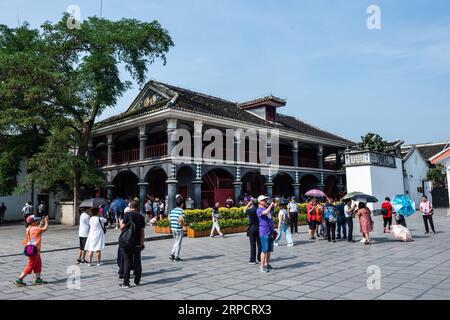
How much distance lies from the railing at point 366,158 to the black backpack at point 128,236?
20.1 meters

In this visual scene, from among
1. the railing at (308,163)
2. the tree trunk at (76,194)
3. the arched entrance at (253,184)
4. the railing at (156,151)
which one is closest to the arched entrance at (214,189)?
the railing at (156,151)

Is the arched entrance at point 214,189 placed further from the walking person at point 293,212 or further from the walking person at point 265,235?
the walking person at point 265,235

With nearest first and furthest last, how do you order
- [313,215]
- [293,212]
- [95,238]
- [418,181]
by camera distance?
[95,238] → [313,215] → [293,212] → [418,181]

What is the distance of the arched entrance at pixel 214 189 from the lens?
22.6m

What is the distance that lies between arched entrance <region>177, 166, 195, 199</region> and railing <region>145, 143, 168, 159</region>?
1.74m

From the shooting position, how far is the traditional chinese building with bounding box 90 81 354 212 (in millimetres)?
20828

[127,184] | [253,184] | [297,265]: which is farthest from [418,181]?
[297,265]

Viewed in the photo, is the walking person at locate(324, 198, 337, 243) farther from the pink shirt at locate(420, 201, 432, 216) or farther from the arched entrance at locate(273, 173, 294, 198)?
the arched entrance at locate(273, 173, 294, 198)

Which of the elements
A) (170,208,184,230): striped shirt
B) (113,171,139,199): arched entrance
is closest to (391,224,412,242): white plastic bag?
(170,208,184,230): striped shirt

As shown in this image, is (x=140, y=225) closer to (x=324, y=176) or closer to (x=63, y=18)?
(x=63, y=18)

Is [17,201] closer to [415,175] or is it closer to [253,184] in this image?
[253,184]

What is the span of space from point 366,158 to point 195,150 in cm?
1112

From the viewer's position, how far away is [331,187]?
31609 millimetres
